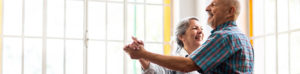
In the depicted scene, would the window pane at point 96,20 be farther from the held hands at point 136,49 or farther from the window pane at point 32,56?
the held hands at point 136,49

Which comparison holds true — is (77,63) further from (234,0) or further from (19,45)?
(234,0)

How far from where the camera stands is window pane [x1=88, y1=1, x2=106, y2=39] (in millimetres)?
4676

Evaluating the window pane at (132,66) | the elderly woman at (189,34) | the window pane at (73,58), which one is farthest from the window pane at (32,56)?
the elderly woman at (189,34)

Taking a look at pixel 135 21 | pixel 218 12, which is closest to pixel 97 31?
pixel 135 21

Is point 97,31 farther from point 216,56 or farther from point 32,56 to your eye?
point 216,56
